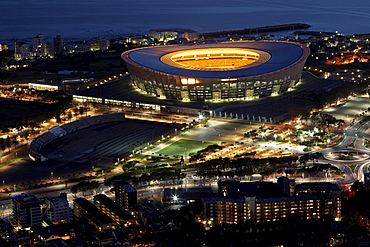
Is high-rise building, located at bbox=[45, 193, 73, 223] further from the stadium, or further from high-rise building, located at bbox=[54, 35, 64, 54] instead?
high-rise building, located at bbox=[54, 35, 64, 54]

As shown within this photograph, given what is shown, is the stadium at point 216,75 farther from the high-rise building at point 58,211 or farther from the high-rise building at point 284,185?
the high-rise building at point 58,211

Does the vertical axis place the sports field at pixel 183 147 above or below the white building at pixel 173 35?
above

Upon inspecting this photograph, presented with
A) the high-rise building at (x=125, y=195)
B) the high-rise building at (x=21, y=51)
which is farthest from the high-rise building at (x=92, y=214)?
the high-rise building at (x=21, y=51)

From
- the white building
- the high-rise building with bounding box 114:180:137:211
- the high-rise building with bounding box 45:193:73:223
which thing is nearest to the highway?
the high-rise building with bounding box 114:180:137:211

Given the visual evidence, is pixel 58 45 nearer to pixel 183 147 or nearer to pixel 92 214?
pixel 183 147

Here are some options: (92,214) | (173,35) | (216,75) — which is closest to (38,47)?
(173,35)

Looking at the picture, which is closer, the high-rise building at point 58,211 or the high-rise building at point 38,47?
the high-rise building at point 58,211
